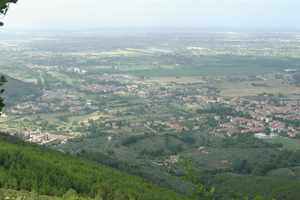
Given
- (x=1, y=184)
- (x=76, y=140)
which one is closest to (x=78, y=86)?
(x=76, y=140)

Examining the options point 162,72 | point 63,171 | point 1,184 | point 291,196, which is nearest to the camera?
point 1,184

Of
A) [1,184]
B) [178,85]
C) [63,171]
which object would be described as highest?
[1,184]

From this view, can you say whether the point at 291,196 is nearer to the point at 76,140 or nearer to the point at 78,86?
the point at 76,140

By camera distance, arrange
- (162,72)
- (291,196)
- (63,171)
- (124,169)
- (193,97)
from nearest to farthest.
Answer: (63,171) < (291,196) < (124,169) < (193,97) < (162,72)

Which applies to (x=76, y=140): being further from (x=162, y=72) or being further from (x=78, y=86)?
(x=162, y=72)

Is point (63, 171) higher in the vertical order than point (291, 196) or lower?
higher

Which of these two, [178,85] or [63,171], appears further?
[178,85]
